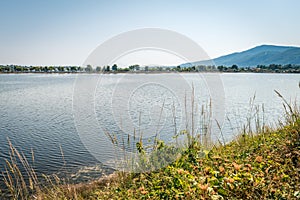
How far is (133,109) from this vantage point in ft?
39.1

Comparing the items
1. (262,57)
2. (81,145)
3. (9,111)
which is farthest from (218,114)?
(262,57)

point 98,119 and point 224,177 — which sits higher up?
point 224,177

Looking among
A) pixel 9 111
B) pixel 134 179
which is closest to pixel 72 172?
pixel 134 179

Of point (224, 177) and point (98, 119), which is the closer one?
point (224, 177)

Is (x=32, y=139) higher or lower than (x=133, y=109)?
lower

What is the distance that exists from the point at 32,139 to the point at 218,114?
7.27 metres

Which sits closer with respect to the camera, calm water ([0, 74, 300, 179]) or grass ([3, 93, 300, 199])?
grass ([3, 93, 300, 199])

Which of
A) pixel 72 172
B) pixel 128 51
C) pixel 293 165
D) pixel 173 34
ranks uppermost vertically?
pixel 173 34

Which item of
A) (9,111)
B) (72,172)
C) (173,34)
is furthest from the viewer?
(9,111)

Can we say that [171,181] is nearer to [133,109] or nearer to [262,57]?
[133,109]

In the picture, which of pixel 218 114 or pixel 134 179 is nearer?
pixel 134 179

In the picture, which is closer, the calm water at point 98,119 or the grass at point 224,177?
the grass at point 224,177

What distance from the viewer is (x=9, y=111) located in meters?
14.0

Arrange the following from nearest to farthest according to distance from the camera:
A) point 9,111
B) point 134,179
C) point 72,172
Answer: point 134,179 < point 72,172 < point 9,111
